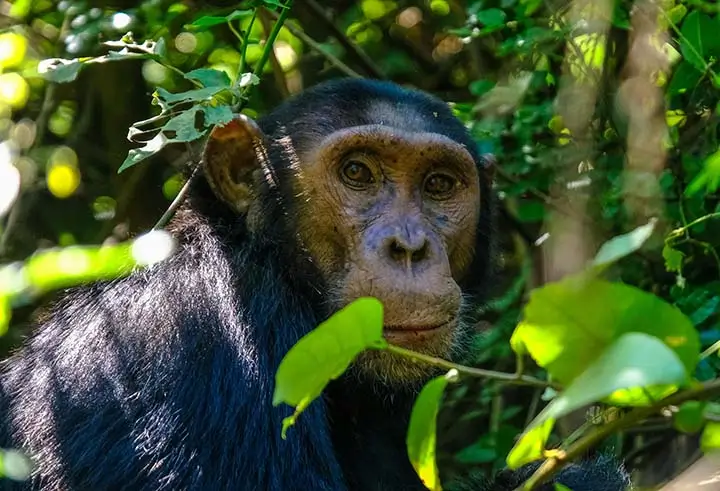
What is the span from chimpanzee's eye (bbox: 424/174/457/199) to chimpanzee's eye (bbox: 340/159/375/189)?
316mm

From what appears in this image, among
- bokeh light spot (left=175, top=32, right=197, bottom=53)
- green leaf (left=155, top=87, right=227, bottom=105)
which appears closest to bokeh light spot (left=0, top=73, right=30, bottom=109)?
bokeh light spot (left=175, top=32, right=197, bottom=53)

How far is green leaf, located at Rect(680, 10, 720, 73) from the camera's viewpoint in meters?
5.23

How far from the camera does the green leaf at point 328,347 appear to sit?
6.96 feet

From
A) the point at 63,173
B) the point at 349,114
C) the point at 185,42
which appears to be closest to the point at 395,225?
the point at 349,114

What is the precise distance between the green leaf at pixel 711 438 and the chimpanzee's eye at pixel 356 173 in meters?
3.13

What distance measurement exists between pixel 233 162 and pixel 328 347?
3.23 m

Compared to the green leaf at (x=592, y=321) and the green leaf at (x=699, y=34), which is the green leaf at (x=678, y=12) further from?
the green leaf at (x=592, y=321)

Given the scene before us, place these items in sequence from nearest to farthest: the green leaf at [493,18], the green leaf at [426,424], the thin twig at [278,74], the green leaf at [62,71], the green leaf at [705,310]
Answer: the green leaf at [426,424]
the green leaf at [62,71]
the green leaf at [705,310]
the green leaf at [493,18]
the thin twig at [278,74]

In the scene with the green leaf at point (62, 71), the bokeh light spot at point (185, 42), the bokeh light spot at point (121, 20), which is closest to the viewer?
the green leaf at point (62, 71)

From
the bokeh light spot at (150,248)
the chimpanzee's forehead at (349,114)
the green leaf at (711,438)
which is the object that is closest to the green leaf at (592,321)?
the green leaf at (711,438)

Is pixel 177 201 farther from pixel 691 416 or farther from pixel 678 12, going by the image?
pixel 691 416

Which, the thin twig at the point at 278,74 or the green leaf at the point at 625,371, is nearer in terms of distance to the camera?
the green leaf at the point at 625,371

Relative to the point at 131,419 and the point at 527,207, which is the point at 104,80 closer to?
the point at 527,207

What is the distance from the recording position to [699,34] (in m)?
5.26
